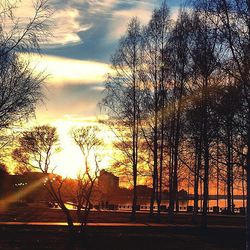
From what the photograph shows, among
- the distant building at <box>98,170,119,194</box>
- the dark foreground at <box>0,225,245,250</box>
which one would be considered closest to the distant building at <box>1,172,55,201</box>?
the distant building at <box>98,170,119,194</box>

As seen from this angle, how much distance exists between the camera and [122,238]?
23.2m

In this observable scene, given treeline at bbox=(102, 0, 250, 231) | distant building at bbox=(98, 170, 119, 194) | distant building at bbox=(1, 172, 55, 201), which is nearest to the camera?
treeline at bbox=(102, 0, 250, 231)

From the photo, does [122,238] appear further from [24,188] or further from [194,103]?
[24,188]

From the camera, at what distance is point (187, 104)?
26.1 meters

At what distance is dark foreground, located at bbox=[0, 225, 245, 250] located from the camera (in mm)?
20656

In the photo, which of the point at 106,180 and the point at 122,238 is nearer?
the point at 122,238

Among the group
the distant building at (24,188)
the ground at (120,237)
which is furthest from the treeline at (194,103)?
the distant building at (24,188)

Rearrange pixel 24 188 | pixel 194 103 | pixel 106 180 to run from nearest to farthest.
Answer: pixel 194 103, pixel 106 180, pixel 24 188

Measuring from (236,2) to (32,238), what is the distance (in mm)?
14060

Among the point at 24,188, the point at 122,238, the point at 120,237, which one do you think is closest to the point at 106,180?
the point at 24,188

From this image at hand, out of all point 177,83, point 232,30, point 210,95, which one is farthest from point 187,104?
point 232,30

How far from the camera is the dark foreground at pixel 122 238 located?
67.8 feet

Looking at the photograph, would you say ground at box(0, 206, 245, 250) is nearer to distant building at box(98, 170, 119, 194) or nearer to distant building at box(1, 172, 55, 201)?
distant building at box(98, 170, 119, 194)

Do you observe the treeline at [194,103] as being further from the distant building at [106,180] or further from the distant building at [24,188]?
the distant building at [24,188]
